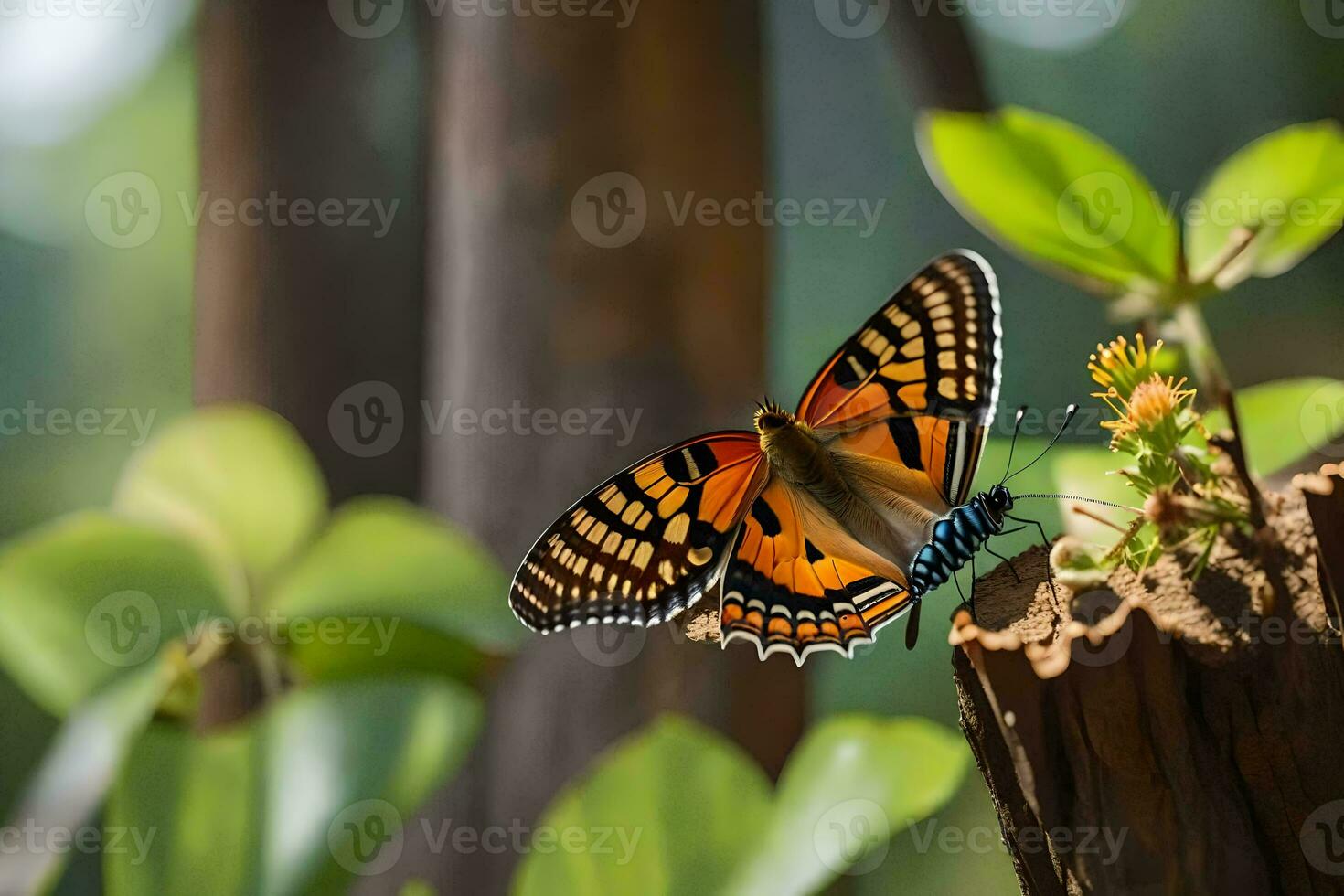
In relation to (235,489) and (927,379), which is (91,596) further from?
(927,379)

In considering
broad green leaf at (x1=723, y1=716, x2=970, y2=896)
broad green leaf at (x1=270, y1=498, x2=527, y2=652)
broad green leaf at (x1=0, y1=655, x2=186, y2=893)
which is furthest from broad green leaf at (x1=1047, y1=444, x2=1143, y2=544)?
broad green leaf at (x1=0, y1=655, x2=186, y2=893)

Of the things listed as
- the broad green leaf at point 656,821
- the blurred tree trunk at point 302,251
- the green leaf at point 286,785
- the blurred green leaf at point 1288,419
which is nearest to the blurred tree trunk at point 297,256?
the blurred tree trunk at point 302,251

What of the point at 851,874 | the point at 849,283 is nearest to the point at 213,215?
the point at 851,874

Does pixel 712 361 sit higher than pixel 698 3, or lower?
lower

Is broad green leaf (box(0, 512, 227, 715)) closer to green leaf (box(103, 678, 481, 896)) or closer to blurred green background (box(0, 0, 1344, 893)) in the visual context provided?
green leaf (box(103, 678, 481, 896))

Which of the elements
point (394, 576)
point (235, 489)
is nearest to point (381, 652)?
point (394, 576)

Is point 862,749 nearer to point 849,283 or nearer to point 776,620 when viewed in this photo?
point 776,620
